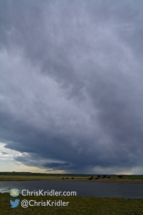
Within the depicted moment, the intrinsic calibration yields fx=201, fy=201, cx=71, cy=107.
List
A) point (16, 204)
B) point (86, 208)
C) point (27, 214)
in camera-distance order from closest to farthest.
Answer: point (27, 214) < point (86, 208) < point (16, 204)

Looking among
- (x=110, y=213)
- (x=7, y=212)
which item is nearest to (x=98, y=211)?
(x=110, y=213)

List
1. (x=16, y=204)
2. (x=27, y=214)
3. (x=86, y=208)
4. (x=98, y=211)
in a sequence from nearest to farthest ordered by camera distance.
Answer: (x=27, y=214) → (x=98, y=211) → (x=86, y=208) → (x=16, y=204)

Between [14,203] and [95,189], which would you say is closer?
[14,203]

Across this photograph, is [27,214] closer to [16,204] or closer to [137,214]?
[16,204]

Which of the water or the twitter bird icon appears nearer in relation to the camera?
the twitter bird icon

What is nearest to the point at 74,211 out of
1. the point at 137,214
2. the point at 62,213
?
the point at 62,213

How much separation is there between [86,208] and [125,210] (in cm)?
604

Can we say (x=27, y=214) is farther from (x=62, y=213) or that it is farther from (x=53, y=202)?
(x=53, y=202)

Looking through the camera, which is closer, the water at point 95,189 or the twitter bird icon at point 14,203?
the twitter bird icon at point 14,203

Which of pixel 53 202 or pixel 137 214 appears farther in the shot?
pixel 53 202

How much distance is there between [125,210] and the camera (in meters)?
31.2

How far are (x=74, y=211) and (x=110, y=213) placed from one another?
5199mm

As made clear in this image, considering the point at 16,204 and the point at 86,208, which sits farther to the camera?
the point at 16,204

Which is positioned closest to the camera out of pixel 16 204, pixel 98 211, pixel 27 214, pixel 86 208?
pixel 27 214
